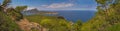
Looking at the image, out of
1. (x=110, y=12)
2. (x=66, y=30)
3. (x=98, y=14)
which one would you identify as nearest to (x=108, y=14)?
(x=110, y=12)

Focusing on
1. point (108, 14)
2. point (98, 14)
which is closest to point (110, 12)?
point (108, 14)

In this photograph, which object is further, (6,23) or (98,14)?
(98,14)

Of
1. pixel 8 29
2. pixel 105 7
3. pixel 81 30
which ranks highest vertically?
pixel 8 29

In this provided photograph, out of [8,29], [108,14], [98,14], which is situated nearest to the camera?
[8,29]

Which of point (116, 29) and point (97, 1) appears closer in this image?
point (116, 29)

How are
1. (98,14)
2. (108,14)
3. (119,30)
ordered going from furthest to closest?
1. (98,14)
2. (108,14)
3. (119,30)

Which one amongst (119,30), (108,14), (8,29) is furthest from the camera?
(108,14)

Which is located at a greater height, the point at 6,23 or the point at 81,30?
the point at 6,23

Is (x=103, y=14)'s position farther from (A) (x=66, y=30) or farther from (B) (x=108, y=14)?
(A) (x=66, y=30)

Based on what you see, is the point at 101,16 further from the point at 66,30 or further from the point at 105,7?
the point at 66,30
